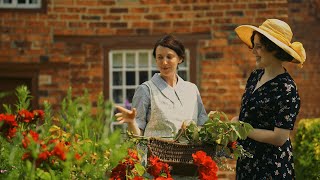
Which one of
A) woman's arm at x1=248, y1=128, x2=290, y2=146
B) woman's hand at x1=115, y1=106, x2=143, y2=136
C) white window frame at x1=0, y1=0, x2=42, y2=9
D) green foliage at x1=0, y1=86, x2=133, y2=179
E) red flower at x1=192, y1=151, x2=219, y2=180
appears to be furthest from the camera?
white window frame at x1=0, y1=0, x2=42, y2=9

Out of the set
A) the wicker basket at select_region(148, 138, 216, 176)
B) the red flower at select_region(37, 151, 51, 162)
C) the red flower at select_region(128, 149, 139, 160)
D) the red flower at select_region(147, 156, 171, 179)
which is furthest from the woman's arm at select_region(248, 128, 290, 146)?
the red flower at select_region(37, 151, 51, 162)

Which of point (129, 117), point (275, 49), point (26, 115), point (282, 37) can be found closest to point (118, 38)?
point (282, 37)

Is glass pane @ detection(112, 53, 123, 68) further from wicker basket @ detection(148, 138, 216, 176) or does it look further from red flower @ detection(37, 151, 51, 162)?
red flower @ detection(37, 151, 51, 162)

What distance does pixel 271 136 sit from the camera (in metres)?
5.82

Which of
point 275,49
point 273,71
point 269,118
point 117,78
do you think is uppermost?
point 275,49

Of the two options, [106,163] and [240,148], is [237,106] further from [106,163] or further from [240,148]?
[106,163]

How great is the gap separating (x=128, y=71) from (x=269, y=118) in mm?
6609

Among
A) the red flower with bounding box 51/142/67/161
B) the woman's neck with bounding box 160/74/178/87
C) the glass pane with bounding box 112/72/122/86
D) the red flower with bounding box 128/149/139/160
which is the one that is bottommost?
the glass pane with bounding box 112/72/122/86

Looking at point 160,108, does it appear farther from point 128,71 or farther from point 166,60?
point 128,71

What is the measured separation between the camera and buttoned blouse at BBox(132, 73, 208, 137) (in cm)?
621

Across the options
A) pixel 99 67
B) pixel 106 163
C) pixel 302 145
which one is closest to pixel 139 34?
pixel 99 67

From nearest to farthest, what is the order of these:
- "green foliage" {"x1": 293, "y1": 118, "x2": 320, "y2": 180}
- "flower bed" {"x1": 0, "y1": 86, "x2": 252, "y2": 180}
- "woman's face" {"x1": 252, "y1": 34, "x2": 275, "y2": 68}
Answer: "flower bed" {"x1": 0, "y1": 86, "x2": 252, "y2": 180} < "woman's face" {"x1": 252, "y1": 34, "x2": 275, "y2": 68} < "green foliage" {"x1": 293, "y1": 118, "x2": 320, "y2": 180}

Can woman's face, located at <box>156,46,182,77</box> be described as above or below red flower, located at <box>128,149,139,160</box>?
→ above

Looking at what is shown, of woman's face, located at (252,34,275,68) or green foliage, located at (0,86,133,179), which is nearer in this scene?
green foliage, located at (0,86,133,179)
